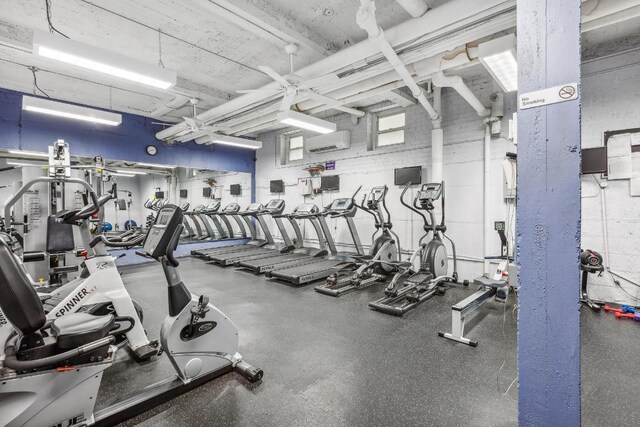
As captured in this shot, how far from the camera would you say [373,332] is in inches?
133

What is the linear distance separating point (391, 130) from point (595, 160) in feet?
12.3

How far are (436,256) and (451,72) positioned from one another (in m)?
3.14

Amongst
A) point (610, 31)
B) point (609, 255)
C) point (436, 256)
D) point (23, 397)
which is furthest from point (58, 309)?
point (610, 31)

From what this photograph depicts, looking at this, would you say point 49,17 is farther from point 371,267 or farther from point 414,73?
point 371,267

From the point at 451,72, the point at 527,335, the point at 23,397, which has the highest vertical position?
the point at 451,72

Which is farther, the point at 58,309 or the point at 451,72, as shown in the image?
the point at 451,72

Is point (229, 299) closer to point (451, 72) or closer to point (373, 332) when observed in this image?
point (373, 332)

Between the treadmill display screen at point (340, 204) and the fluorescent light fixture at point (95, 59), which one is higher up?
the fluorescent light fixture at point (95, 59)

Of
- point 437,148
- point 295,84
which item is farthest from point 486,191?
point 295,84

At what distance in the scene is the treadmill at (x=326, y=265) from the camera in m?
5.46

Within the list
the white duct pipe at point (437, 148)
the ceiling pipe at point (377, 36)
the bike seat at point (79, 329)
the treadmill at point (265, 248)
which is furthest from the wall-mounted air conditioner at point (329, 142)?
the bike seat at point (79, 329)

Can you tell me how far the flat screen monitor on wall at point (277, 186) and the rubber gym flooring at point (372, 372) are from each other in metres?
5.27

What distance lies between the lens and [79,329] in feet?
5.76

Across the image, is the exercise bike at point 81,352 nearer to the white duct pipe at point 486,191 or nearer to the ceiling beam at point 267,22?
the ceiling beam at point 267,22
